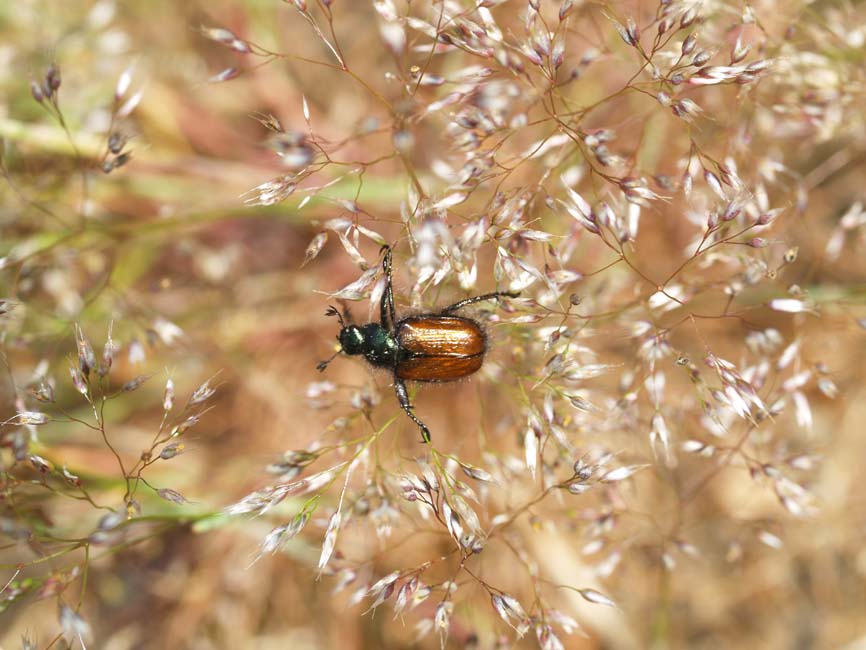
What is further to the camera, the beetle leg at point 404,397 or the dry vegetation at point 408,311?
the dry vegetation at point 408,311

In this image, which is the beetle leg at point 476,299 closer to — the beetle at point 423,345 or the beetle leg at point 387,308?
the beetle at point 423,345

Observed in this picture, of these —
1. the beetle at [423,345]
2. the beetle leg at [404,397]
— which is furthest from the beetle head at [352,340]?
the beetle leg at [404,397]

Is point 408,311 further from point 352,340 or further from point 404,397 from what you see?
point 404,397

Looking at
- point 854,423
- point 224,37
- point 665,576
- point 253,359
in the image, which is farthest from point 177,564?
point 854,423

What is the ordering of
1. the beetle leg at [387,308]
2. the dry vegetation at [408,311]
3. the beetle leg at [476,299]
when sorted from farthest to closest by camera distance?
1. the dry vegetation at [408,311]
2. the beetle leg at [387,308]
3. the beetle leg at [476,299]

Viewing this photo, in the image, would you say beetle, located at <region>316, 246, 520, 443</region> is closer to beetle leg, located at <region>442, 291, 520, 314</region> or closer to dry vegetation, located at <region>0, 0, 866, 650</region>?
beetle leg, located at <region>442, 291, 520, 314</region>

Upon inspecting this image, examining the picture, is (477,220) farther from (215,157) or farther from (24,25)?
(24,25)
